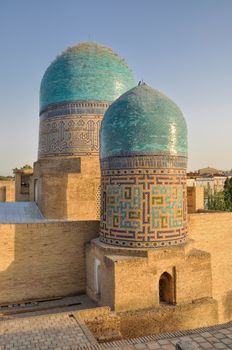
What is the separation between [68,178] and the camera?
29.8 ft

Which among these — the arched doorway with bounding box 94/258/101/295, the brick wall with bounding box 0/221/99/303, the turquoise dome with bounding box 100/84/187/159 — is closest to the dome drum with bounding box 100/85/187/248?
the turquoise dome with bounding box 100/84/187/159

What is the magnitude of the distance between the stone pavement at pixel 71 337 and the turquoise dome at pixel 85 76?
6.88m

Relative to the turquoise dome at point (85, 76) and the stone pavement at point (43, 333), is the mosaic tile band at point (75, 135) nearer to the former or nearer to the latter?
the turquoise dome at point (85, 76)

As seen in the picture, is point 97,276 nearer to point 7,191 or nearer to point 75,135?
point 75,135

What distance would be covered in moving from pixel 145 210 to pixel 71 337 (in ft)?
8.82

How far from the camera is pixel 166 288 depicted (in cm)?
676

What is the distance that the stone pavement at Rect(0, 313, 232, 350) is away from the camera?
410cm

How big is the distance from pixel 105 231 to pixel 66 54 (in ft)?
21.4

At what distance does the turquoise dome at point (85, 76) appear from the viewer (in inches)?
410

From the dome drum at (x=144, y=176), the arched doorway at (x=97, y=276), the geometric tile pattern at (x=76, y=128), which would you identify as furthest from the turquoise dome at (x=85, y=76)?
the arched doorway at (x=97, y=276)

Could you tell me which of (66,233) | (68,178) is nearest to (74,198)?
(68,178)

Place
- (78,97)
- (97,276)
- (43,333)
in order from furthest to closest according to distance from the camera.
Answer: (78,97) < (97,276) < (43,333)

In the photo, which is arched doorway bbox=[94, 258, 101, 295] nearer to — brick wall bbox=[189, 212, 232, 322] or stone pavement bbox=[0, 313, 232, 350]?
stone pavement bbox=[0, 313, 232, 350]

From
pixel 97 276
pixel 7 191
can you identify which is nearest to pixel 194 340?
pixel 97 276
